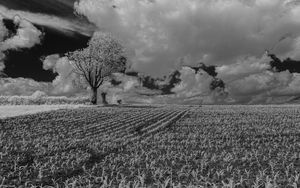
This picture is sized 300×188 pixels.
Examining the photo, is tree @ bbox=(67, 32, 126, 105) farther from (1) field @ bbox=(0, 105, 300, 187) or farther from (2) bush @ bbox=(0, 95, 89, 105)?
(1) field @ bbox=(0, 105, 300, 187)

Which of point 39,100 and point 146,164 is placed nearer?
point 146,164

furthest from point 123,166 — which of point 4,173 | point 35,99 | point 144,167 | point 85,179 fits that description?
point 35,99

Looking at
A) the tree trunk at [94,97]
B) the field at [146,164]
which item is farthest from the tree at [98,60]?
the field at [146,164]

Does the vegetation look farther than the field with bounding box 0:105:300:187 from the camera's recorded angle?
Yes

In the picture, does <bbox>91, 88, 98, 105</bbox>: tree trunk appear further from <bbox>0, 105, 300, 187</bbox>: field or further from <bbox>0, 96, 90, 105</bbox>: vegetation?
<bbox>0, 105, 300, 187</bbox>: field

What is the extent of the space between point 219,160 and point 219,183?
419 centimetres

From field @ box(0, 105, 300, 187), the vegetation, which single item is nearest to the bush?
the vegetation

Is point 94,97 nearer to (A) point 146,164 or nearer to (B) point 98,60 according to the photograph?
(B) point 98,60

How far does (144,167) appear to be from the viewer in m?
14.4

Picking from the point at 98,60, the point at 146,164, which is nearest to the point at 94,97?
the point at 98,60

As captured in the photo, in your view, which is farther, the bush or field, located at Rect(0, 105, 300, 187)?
the bush

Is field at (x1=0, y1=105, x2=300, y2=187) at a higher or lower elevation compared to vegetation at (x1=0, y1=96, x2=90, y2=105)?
lower

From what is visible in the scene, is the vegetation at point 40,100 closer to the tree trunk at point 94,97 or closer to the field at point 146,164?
the tree trunk at point 94,97

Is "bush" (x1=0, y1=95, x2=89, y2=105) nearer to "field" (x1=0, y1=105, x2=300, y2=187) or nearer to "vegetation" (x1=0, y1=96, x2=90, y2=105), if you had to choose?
"vegetation" (x1=0, y1=96, x2=90, y2=105)
